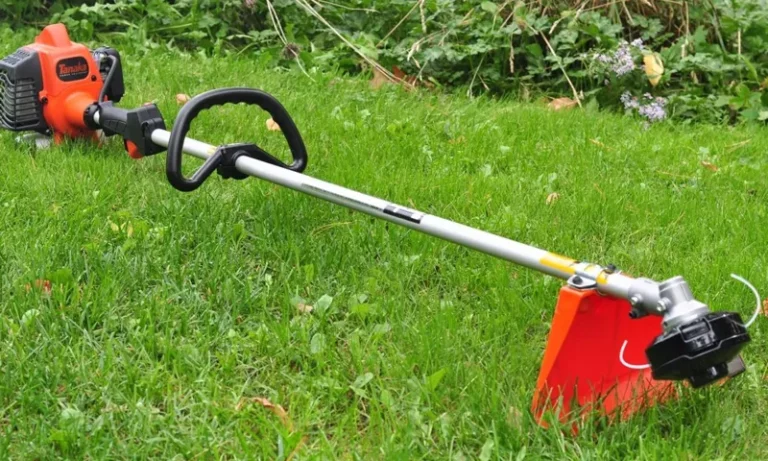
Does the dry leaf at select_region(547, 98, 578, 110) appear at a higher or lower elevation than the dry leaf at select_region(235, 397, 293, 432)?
lower

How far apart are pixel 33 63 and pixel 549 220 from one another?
2007mm

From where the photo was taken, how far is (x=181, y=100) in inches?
153

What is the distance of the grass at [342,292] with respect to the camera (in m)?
1.71

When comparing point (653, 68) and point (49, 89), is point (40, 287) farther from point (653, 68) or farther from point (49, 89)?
point (653, 68)

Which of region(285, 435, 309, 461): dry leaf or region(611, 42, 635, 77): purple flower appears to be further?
region(611, 42, 635, 77): purple flower

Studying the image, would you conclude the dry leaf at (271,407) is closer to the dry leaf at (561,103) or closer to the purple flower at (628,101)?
the dry leaf at (561,103)

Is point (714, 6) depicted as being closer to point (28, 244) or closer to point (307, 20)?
point (307, 20)

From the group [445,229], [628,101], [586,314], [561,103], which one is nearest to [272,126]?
[561,103]

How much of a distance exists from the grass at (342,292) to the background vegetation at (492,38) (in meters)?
1.02

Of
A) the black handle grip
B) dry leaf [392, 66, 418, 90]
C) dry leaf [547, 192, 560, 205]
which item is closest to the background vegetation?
dry leaf [392, 66, 418, 90]

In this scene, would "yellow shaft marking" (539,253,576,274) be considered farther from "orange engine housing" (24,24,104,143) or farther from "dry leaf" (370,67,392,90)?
"dry leaf" (370,67,392,90)

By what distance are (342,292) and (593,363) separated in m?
0.74

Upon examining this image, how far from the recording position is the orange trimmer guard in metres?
1.66

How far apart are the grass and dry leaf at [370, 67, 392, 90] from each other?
93cm
